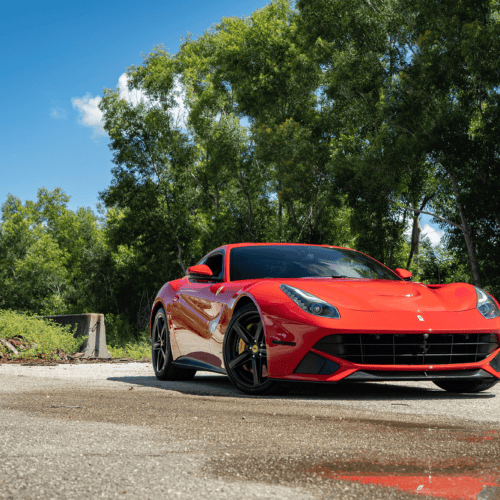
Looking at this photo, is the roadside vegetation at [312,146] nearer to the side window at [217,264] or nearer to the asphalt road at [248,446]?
the side window at [217,264]

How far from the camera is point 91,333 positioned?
1241cm

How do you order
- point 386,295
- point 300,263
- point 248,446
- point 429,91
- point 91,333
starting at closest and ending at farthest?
point 248,446 → point 386,295 → point 300,263 → point 91,333 → point 429,91

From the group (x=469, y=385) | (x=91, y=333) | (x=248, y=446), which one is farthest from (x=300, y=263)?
(x=91, y=333)

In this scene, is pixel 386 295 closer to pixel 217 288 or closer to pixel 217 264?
pixel 217 288

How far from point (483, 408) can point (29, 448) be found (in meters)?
Answer: 3.15

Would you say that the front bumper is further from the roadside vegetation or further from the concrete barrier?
the roadside vegetation

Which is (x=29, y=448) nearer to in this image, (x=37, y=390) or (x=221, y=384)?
(x=37, y=390)

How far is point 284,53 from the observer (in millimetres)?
40969

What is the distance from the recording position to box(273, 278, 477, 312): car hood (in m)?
5.20

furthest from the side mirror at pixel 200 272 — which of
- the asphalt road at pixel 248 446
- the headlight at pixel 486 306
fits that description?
the headlight at pixel 486 306

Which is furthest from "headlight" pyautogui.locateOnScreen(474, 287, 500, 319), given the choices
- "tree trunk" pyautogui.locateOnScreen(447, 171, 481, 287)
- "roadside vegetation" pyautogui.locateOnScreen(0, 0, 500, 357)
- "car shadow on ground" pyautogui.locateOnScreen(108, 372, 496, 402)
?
"tree trunk" pyautogui.locateOnScreen(447, 171, 481, 287)

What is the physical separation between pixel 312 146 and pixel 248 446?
1231 inches

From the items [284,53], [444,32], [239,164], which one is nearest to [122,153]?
[239,164]

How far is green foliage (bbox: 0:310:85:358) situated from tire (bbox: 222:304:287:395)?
672cm
